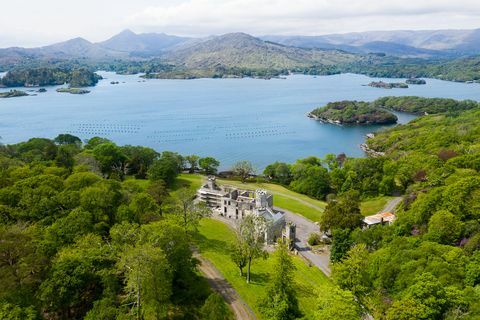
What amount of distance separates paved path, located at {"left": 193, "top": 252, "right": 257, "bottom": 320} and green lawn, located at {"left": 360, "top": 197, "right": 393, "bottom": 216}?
29.1 metres

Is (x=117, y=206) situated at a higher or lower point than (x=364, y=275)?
higher

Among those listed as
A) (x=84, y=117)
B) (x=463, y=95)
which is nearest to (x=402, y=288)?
(x=84, y=117)

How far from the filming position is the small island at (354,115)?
141 meters

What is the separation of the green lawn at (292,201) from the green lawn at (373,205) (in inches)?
240

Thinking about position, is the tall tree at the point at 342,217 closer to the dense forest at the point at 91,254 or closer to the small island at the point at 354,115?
the dense forest at the point at 91,254

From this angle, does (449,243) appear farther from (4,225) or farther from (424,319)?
(4,225)

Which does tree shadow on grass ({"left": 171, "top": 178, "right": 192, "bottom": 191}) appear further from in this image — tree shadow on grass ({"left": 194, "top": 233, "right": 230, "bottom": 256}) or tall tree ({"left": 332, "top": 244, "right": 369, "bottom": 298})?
tall tree ({"left": 332, "top": 244, "right": 369, "bottom": 298})

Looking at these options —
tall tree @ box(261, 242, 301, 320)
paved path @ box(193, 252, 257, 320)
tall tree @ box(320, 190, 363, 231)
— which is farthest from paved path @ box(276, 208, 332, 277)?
paved path @ box(193, 252, 257, 320)

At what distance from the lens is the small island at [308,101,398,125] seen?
141 meters

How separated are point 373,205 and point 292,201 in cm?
1238

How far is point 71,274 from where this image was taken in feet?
93.2

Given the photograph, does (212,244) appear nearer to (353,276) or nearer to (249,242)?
(249,242)

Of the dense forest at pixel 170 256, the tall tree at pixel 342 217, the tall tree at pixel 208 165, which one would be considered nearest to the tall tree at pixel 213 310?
the dense forest at pixel 170 256

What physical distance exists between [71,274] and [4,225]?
36.3 feet
